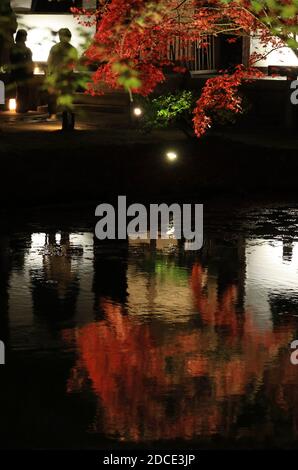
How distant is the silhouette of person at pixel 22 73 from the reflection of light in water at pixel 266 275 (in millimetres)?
13367

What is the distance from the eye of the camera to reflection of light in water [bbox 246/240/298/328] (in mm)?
12625

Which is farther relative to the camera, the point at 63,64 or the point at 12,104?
the point at 12,104

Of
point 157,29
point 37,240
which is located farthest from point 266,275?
point 157,29

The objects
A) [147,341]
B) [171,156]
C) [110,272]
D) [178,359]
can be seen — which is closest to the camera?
[178,359]

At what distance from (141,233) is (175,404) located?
27.7ft

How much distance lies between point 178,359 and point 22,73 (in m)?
19.5

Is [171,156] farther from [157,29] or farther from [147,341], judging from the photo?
[147,341]

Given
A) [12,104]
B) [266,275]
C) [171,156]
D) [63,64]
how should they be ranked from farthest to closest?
1. [12,104]
2. [63,64]
3. [171,156]
4. [266,275]

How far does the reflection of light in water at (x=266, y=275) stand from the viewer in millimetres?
12625

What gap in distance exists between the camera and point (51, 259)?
50.0 ft

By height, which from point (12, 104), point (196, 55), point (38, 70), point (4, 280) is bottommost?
point (4, 280)

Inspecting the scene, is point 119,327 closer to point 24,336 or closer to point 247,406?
point 24,336

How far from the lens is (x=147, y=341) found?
1109 cm

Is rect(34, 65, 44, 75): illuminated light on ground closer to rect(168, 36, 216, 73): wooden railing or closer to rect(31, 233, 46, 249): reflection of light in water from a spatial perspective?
rect(168, 36, 216, 73): wooden railing
